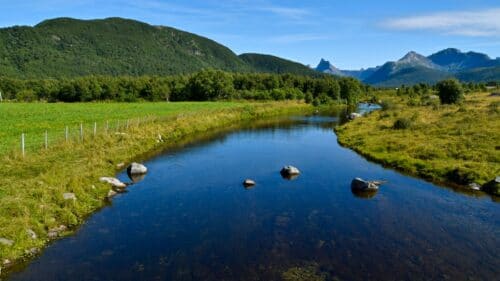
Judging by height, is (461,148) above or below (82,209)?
above

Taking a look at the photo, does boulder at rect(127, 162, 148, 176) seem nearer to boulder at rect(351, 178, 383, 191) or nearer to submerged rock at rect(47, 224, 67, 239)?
submerged rock at rect(47, 224, 67, 239)

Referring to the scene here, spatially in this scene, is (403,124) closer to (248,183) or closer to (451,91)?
(248,183)

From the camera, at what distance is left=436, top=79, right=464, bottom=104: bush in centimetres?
9119

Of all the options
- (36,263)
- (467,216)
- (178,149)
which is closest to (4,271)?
(36,263)

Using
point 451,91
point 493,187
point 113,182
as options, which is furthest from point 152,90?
point 493,187

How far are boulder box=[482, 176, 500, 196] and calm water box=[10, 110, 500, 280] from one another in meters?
2.01

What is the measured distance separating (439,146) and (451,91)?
6090 cm

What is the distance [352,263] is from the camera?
17203mm

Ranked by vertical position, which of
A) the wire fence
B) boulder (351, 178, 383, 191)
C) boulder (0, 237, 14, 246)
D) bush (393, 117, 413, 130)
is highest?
bush (393, 117, 413, 130)

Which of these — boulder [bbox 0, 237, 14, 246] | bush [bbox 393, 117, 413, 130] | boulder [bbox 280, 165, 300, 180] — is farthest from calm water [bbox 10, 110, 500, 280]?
bush [bbox 393, 117, 413, 130]

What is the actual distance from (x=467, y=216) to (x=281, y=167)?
57.6 feet

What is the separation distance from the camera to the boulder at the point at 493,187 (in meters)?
27.4

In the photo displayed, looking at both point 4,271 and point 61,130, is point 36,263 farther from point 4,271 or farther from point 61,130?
point 61,130

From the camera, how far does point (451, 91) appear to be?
9138cm
